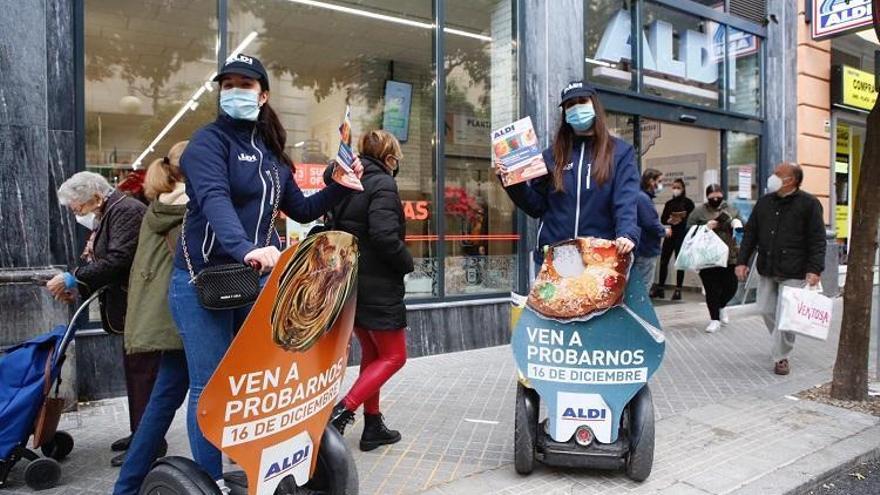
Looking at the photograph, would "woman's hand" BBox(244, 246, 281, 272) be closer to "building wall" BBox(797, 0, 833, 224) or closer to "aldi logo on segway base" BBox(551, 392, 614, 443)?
"aldi logo on segway base" BBox(551, 392, 614, 443)

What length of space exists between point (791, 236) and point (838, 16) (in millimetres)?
6600

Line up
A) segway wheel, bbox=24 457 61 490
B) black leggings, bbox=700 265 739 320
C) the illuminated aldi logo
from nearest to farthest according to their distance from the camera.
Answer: segway wheel, bbox=24 457 61 490 < black leggings, bbox=700 265 739 320 < the illuminated aldi logo

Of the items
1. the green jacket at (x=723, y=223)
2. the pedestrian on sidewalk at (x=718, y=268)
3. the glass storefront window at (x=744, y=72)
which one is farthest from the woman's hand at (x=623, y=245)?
the glass storefront window at (x=744, y=72)

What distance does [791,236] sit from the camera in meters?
5.89

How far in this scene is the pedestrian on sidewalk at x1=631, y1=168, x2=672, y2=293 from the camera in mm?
5504

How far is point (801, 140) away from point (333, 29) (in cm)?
804

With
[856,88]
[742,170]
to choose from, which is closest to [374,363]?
[742,170]

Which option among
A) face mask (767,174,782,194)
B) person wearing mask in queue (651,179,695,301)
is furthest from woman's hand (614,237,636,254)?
person wearing mask in queue (651,179,695,301)

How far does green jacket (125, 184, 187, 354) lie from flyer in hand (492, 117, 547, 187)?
64.3 inches

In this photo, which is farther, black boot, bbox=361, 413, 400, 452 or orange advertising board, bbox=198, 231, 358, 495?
black boot, bbox=361, 413, 400, 452

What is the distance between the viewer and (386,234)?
3672 mm

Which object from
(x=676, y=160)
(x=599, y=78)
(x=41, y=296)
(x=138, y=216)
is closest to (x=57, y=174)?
(x=41, y=296)

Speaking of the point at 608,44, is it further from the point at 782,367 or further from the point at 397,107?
the point at 782,367

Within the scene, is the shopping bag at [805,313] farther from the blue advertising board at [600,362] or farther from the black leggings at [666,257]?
the black leggings at [666,257]
